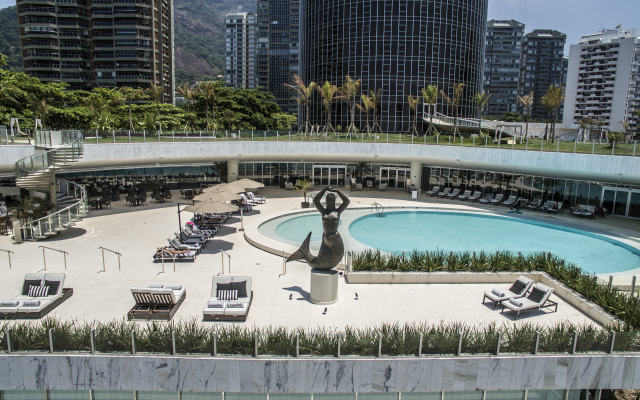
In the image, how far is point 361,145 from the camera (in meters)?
27.9

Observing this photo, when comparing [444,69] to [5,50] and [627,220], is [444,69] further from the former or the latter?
[5,50]

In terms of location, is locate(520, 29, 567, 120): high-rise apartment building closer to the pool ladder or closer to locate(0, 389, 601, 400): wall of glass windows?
the pool ladder

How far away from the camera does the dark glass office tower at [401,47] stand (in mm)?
44938

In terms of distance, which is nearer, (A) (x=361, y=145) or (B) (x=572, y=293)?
(B) (x=572, y=293)

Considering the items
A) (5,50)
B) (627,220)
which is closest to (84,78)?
(5,50)

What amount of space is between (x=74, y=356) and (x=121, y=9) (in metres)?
84.2

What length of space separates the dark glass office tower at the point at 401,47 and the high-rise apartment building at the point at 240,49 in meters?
124

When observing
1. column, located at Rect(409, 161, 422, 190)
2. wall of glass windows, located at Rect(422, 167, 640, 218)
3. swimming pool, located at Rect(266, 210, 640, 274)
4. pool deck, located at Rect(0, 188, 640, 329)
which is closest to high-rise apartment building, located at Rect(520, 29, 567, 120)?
wall of glass windows, located at Rect(422, 167, 640, 218)

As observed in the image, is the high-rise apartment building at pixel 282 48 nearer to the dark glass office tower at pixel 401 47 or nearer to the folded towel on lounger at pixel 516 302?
the dark glass office tower at pixel 401 47

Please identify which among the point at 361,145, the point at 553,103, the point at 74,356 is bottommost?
the point at 74,356

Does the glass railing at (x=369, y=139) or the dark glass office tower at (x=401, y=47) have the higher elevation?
the dark glass office tower at (x=401, y=47)

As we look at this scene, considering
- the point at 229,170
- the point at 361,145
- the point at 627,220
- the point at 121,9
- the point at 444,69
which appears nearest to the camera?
the point at 627,220

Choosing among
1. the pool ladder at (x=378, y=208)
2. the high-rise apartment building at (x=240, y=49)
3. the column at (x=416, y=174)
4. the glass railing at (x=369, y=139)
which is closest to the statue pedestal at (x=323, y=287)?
the pool ladder at (x=378, y=208)

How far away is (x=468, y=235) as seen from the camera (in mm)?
20453
